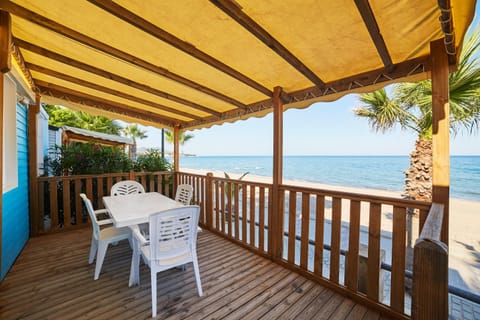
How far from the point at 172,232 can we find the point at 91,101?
330 centimetres

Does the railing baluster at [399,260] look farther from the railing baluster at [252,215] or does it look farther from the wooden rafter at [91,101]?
the wooden rafter at [91,101]

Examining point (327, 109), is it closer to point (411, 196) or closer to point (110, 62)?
point (411, 196)

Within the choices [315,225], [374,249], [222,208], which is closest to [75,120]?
[222,208]

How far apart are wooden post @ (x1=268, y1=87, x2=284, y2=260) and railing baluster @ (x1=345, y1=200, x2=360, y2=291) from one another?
2.83ft

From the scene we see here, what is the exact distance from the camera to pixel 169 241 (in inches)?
73.1

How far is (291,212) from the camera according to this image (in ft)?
8.64

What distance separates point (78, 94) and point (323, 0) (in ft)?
13.2

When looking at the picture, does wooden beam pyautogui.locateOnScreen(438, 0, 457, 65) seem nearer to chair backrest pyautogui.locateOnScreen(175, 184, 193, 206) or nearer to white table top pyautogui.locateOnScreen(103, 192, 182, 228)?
white table top pyautogui.locateOnScreen(103, 192, 182, 228)

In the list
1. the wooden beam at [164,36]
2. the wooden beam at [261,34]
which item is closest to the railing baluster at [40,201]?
the wooden beam at [164,36]

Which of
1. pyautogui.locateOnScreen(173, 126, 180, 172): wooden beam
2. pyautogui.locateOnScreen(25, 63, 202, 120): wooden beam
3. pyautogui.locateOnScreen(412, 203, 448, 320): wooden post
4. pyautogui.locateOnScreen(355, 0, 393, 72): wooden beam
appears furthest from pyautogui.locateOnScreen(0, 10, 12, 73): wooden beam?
pyautogui.locateOnScreen(173, 126, 180, 172): wooden beam

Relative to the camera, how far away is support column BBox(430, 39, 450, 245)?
160cm

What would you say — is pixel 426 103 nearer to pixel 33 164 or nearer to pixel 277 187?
pixel 277 187

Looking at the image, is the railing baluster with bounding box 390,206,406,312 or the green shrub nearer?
the railing baluster with bounding box 390,206,406,312

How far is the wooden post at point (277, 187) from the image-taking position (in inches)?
108
